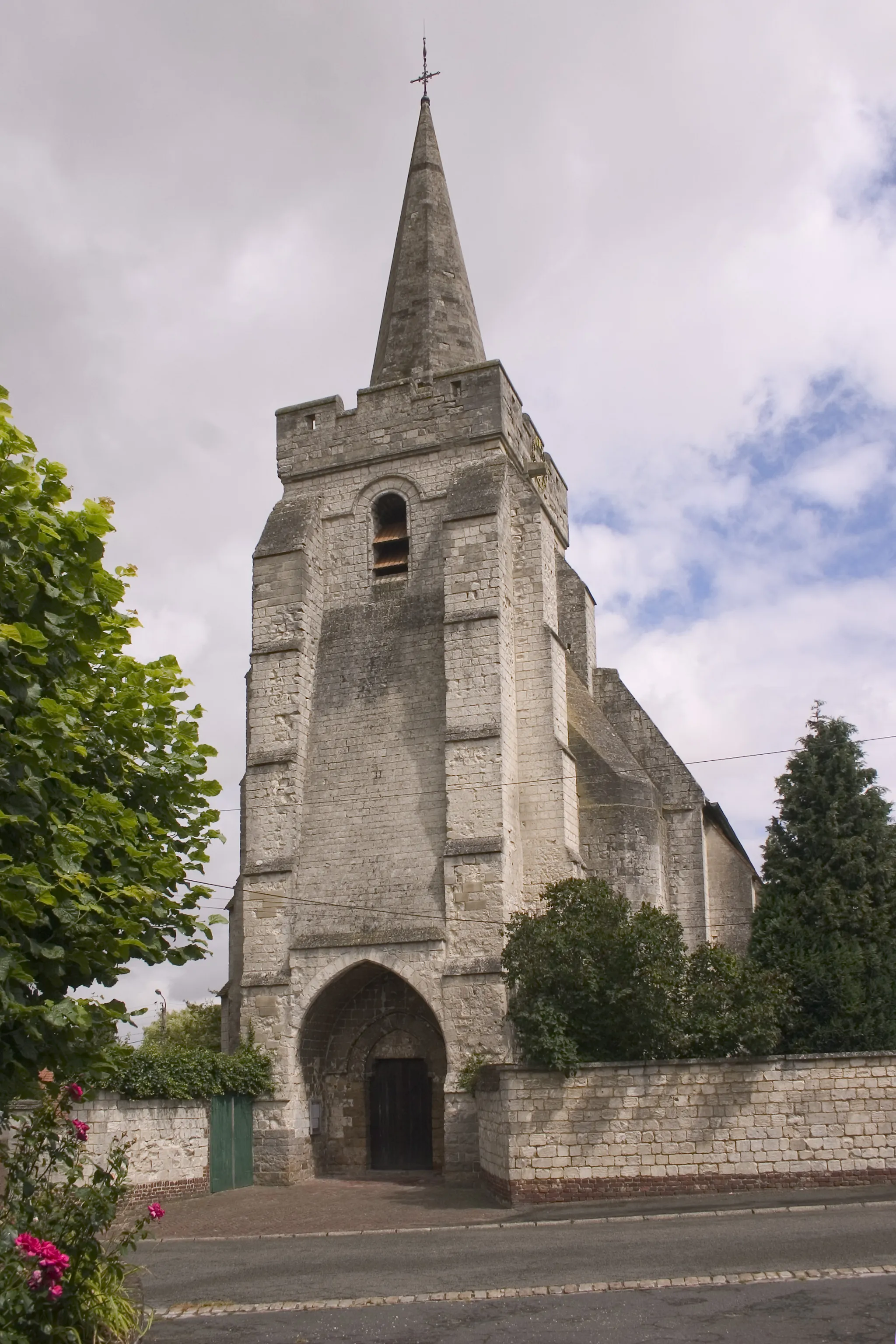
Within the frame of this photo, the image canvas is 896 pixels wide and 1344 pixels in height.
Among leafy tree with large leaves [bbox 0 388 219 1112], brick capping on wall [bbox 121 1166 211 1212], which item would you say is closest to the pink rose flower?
leafy tree with large leaves [bbox 0 388 219 1112]

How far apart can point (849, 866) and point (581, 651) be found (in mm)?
7528

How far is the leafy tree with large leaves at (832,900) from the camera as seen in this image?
1738 cm

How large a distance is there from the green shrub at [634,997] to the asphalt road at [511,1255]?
2.71 m

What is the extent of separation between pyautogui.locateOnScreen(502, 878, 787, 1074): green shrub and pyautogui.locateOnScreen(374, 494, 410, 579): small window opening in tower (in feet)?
27.8

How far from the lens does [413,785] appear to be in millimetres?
20312

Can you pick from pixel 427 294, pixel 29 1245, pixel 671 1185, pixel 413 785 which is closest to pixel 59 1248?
pixel 29 1245

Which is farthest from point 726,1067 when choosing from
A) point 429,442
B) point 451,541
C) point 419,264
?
point 419,264

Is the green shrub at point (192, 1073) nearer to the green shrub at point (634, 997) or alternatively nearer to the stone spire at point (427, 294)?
the green shrub at point (634, 997)

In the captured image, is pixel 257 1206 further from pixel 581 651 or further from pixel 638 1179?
pixel 581 651

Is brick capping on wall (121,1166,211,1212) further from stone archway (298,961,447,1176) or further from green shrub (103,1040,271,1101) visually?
stone archway (298,961,447,1176)

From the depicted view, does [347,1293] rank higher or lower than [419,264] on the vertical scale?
lower

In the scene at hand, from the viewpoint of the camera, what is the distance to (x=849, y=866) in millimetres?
18750

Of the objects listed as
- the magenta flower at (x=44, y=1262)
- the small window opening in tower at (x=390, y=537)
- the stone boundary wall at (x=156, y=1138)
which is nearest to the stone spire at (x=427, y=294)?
the small window opening in tower at (x=390, y=537)

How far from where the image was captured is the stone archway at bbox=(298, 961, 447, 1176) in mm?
19938
